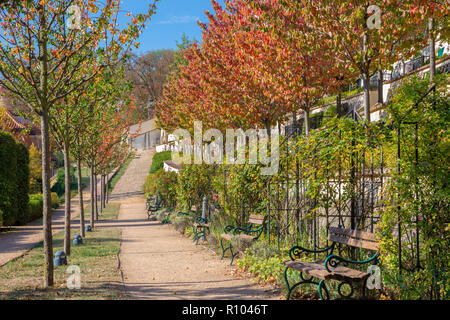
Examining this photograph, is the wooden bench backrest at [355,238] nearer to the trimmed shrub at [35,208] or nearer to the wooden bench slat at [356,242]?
the wooden bench slat at [356,242]

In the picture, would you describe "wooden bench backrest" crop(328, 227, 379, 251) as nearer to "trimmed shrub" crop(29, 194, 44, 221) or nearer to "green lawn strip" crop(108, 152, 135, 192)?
"trimmed shrub" crop(29, 194, 44, 221)

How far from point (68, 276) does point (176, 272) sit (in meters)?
1.83

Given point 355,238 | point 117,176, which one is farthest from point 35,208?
point 117,176

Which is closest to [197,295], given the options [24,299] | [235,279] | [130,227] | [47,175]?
[235,279]

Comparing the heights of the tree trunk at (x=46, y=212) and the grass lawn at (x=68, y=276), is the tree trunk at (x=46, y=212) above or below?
above

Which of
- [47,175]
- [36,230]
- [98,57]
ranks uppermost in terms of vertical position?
[98,57]

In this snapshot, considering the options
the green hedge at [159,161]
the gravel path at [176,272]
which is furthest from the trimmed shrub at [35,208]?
the green hedge at [159,161]

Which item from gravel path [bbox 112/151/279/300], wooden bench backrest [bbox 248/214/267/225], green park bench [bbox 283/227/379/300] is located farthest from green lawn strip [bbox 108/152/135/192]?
green park bench [bbox 283/227/379/300]

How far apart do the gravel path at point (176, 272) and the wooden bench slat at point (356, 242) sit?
1131 millimetres

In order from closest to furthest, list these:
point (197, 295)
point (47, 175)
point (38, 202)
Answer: point (197, 295) < point (47, 175) < point (38, 202)

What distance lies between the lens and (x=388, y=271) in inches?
197

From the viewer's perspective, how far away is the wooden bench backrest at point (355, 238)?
Answer: 4.94 meters
